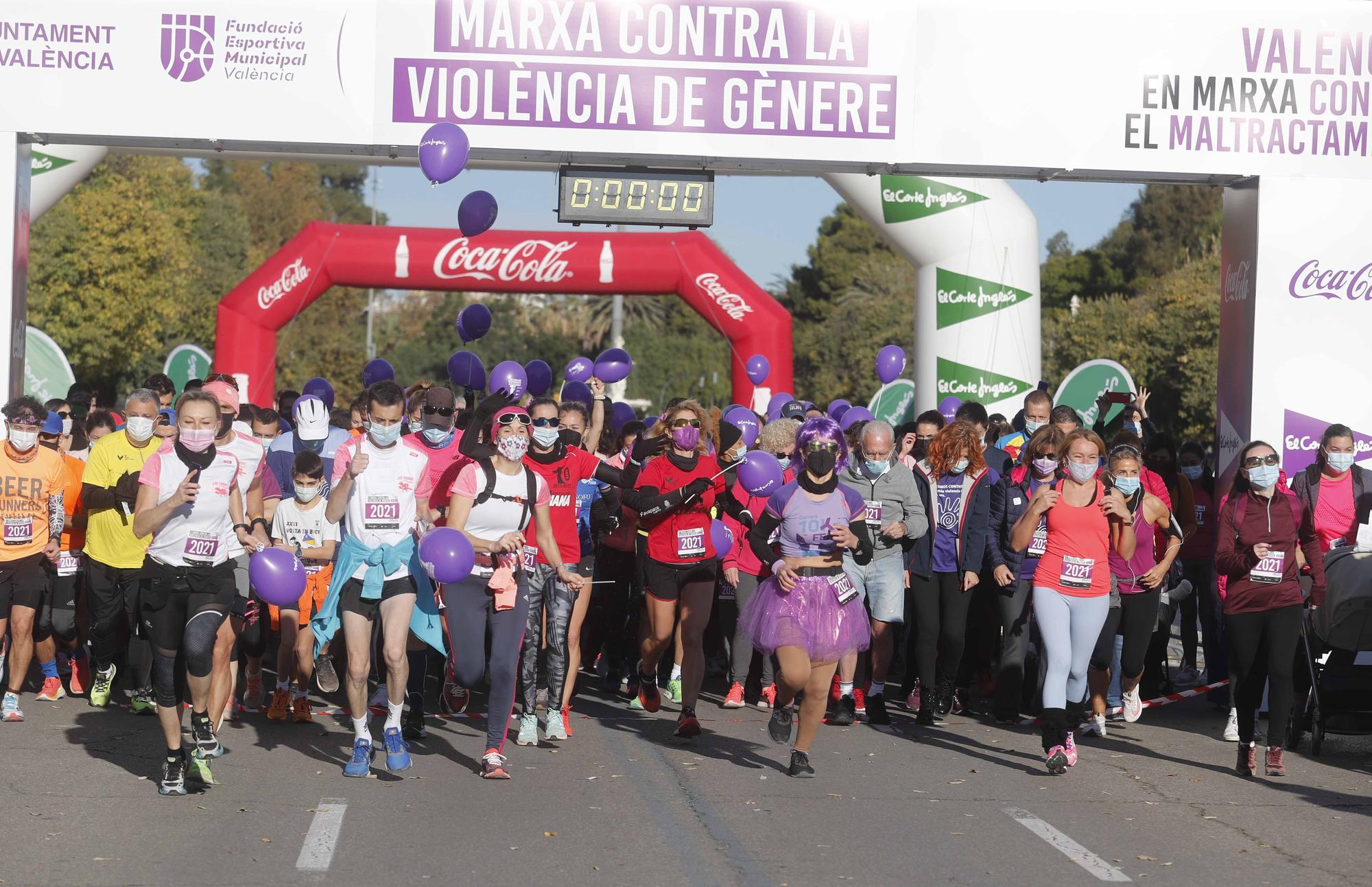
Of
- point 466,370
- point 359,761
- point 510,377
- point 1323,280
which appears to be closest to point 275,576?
point 359,761

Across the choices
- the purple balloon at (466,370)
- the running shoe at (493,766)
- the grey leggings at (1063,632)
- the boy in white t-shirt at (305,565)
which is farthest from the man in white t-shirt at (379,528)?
the purple balloon at (466,370)

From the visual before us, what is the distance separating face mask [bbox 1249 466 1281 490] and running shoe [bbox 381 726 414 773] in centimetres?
476

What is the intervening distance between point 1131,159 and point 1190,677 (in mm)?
4181

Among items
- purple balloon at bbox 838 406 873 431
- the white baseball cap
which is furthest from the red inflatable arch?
the white baseball cap

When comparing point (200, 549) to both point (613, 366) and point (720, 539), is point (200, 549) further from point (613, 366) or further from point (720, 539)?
point (613, 366)

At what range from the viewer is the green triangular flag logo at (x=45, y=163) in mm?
15641

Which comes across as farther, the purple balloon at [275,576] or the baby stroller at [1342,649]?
the baby stroller at [1342,649]

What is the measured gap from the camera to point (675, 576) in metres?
9.96

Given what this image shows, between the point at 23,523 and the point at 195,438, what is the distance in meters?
2.81

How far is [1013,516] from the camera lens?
1030cm

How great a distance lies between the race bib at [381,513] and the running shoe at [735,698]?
380 cm

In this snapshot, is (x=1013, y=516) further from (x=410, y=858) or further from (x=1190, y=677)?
(x=410, y=858)

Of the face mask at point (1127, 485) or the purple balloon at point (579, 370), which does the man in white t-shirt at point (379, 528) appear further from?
the purple balloon at point (579, 370)

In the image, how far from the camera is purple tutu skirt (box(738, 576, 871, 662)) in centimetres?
856
